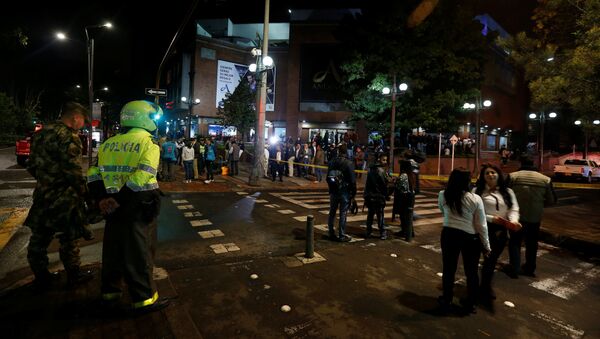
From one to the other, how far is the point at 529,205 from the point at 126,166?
5688 millimetres

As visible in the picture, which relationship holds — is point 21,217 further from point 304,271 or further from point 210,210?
point 304,271

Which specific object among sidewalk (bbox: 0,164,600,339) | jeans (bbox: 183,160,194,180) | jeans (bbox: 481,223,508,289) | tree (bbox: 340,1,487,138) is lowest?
sidewalk (bbox: 0,164,600,339)

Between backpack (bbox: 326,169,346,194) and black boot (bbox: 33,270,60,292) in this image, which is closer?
black boot (bbox: 33,270,60,292)

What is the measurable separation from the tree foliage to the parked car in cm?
1934

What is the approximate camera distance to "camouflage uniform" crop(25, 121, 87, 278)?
390 cm

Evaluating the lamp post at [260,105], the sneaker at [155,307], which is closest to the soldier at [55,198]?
the sneaker at [155,307]

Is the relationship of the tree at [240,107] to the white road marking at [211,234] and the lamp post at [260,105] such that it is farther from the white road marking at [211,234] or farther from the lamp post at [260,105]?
the white road marking at [211,234]

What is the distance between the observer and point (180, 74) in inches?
1684

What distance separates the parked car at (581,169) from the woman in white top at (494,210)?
24.7 meters

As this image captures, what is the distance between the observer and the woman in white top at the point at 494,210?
15.0ft

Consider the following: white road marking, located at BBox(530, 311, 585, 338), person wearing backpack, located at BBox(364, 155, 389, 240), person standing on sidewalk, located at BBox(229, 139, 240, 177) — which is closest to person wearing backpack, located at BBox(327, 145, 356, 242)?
person wearing backpack, located at BBox(364, 155, 389, 240)

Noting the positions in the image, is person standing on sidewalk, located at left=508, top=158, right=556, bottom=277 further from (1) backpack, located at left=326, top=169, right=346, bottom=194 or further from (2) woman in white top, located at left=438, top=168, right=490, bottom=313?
(1) backpack, located at left=326, top=169, right=346, bottom=194

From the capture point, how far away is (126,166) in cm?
340

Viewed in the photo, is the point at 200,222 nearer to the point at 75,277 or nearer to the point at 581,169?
the point at 75,277
